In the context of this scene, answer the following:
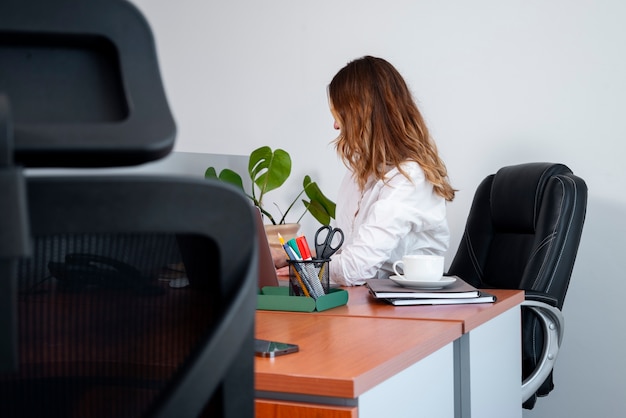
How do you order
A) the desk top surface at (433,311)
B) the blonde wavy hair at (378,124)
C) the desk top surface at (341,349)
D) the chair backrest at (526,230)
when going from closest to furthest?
1. the desk top surface at (341,349)
2. the desk top surface at (433,311)
3. the chair backrest at (526,230)
4. the blonde wavy hair at (378,124)

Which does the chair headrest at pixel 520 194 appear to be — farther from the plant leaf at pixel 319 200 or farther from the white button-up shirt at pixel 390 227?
the plant leaf at pixel 319 200

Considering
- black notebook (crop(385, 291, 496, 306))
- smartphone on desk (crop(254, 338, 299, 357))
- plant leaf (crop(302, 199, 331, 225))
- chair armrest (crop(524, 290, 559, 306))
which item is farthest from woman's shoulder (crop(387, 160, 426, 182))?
smartphone on desk (crop(254, 338, 299, 357))

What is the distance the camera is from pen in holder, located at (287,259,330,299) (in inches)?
59.8

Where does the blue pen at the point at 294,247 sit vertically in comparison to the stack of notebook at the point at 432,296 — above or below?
above

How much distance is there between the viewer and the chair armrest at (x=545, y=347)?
6.08 ft

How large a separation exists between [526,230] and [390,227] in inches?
16.7

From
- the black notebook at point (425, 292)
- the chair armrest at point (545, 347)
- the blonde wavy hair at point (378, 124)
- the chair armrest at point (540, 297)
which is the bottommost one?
the chair armrest at point (545, 347)

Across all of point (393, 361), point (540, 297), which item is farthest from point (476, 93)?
point (393, 361)

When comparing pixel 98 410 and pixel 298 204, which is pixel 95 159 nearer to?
pixel 98 410

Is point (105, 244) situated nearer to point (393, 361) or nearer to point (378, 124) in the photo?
point (393, 361)

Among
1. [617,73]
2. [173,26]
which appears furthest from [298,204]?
[617,73]

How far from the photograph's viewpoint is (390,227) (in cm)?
Result: 209

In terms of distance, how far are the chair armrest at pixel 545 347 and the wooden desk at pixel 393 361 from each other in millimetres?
140

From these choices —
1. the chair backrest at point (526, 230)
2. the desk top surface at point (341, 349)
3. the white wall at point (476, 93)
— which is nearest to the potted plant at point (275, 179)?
the white wall at point (476, 93)
